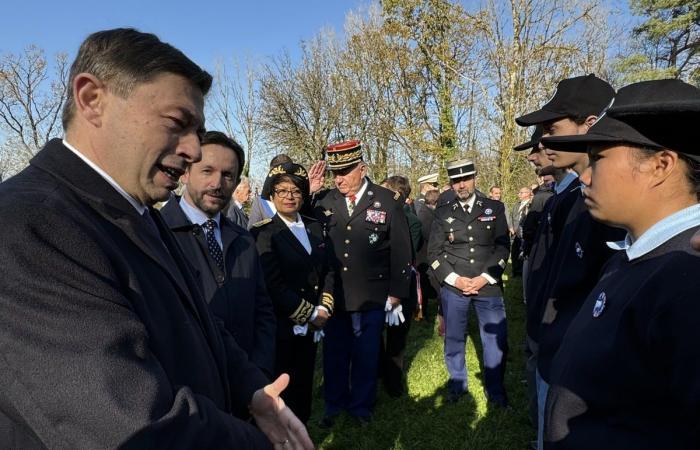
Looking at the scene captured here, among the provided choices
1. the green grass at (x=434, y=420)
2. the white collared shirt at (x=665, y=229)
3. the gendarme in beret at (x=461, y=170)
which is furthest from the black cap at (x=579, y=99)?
the green grass at (x=434, y=420)

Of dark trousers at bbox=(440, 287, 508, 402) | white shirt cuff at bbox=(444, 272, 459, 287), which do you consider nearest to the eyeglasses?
white shirt cuff at bbox=(444, 272, 459, 287)

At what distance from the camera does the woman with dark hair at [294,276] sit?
3.53 meters

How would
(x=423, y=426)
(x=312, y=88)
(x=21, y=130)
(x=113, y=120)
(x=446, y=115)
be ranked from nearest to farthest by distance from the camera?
1. (x=113, y=120)
2. (x=423, y=426)
3. (x=446, y=115)
4. (x=21, y=130)
5. (x=312, y=88)

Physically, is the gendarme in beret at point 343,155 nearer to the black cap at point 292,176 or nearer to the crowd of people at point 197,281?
the black cap at point 292,176

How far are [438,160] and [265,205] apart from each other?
660 inches

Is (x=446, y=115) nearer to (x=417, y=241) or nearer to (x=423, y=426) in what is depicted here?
(x=417, y=241)

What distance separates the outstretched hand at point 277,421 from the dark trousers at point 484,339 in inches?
139

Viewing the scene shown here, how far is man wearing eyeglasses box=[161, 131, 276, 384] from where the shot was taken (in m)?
2.49

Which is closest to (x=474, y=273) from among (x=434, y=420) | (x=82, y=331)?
(x=434, y=420)

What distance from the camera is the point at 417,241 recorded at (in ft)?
23.1

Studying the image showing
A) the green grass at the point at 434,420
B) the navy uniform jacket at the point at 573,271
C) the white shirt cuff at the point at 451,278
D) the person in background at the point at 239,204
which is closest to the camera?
the navy uniform jacket at the point at 573,271

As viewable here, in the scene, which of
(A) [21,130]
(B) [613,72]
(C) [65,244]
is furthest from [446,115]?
(C) [65,244]

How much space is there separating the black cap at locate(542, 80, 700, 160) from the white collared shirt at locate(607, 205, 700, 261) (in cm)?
18

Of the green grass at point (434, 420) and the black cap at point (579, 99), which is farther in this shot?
the green grass at point (434, 420)
